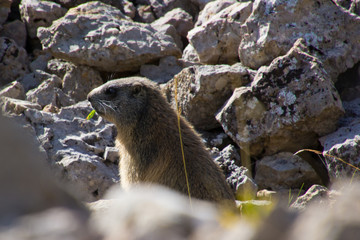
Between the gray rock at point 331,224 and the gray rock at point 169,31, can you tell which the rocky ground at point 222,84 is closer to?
the gray rock at point 169,31

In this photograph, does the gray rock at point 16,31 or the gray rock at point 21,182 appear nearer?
the gray rock at point 21,182

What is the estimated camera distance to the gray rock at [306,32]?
6988 mm

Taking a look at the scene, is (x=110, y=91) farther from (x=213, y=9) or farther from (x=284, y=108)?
(x=213, y=9)

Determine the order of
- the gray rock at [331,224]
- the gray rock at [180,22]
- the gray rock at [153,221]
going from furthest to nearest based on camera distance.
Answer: the gray rock at [180,22] < the gray rock at [153,221] < the gray rock at [331,224]

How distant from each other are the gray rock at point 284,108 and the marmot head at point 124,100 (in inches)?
49.3

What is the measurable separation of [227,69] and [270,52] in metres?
0.77

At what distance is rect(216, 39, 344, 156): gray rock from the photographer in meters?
6.21

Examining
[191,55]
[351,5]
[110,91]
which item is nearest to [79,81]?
[191,55]

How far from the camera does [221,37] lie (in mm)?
8000

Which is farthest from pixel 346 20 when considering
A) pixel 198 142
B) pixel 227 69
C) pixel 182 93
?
pixel 198 142

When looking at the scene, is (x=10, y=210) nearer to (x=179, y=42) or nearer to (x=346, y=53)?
(x=346, y=53)

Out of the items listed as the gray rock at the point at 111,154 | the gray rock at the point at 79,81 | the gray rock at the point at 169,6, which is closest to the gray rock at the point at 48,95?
the gray rock at the point at 79,81

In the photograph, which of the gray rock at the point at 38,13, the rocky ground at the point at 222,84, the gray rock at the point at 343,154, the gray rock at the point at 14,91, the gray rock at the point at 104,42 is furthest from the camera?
the gray rock at the point at 38,13

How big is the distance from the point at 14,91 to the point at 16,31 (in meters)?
2.02
